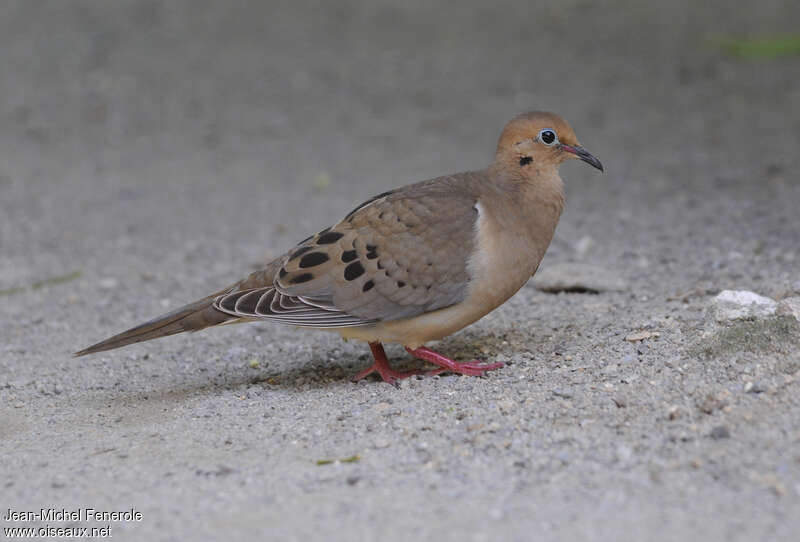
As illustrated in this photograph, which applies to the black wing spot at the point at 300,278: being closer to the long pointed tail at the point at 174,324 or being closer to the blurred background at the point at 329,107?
the long pointed tail at the point at 174,324

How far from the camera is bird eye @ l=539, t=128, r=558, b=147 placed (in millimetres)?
4434

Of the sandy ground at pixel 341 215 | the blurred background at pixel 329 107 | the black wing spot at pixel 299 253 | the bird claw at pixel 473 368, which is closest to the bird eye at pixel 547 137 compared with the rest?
the sandy ground at pixel 341 215

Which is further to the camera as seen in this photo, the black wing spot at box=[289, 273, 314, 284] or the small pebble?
the black wing spot at box=[289, 273, 314, 284]

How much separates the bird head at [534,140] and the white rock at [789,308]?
1064 millimetres

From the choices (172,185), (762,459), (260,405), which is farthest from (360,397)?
(172,185)

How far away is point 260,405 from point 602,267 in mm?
2568

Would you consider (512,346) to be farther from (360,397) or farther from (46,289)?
(46,289)

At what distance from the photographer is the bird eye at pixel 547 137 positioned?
4434mm

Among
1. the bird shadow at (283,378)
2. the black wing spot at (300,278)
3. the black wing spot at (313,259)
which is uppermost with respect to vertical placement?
the black wing spot at (313,259)

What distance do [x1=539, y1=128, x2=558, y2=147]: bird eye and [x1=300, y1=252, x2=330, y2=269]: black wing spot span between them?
1150 mm

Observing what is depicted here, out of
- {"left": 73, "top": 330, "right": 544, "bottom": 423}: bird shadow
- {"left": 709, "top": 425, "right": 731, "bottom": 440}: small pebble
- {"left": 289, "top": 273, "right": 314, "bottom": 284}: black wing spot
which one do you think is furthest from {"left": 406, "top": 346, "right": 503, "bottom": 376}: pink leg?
{"left": 709, "top": 425, "right": 731, "bottom": 440}: small pebble

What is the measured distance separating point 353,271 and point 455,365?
2.07 feet

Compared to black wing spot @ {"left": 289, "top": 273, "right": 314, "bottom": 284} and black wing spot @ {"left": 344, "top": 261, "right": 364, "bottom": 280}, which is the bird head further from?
black wing spot @ {"left": 289, "top": 273, "right": 314, "bottom": 284}

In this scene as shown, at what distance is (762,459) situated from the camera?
3045 millimetres
